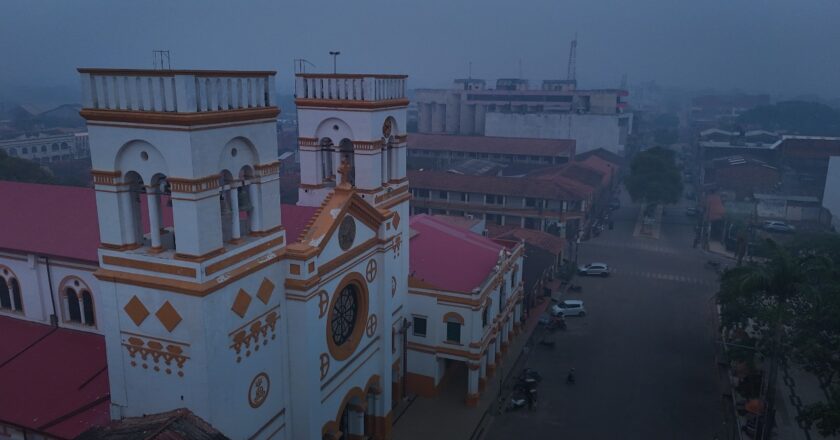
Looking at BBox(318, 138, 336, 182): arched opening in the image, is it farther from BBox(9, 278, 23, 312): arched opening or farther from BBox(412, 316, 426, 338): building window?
BBox(9, 278, 23, 312): arched opening

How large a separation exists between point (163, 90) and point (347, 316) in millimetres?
10122

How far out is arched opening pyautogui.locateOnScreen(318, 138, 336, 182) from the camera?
23.0 metres

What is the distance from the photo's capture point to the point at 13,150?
86438mm

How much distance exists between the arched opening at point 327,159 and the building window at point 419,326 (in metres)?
8.53

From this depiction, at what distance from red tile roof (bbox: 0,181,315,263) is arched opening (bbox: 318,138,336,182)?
5.69ft

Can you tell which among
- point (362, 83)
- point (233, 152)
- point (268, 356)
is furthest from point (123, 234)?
point (362, 83)

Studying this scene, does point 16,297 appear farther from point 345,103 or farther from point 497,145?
point 497,145

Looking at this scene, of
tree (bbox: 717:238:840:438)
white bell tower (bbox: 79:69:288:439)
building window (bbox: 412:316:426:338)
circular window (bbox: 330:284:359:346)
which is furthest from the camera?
building window (bbox: 412:316:426:338)

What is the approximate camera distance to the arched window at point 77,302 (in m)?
21.1

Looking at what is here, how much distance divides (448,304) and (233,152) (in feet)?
48.0

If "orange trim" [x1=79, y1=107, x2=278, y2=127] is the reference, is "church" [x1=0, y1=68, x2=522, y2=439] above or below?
below

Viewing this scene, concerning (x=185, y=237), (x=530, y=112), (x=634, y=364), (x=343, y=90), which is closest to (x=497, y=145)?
(x=530, y=112)

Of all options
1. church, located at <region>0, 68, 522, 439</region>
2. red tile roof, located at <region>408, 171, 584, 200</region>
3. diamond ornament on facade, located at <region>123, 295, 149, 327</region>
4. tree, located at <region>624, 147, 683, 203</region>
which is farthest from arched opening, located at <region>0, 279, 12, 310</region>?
tree, located at <region>624, 147, 683, 203</region>

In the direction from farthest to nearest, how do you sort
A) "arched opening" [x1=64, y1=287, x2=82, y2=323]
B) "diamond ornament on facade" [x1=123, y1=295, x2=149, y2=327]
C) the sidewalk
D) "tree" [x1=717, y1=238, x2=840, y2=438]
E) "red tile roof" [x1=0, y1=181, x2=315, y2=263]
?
1. the sidewalk
2. "tree" [x1=717, y1=238, x2=840, y2=438]
3. "arched opening" [x1=64, y1=287, x2=82, y2=323]
4. "red tile roof" [x1=0, y1=181, x2=315, y2=263]
5. "diamond ornament on facade" [x1=123, y1=295, x2=149, y2=327]
